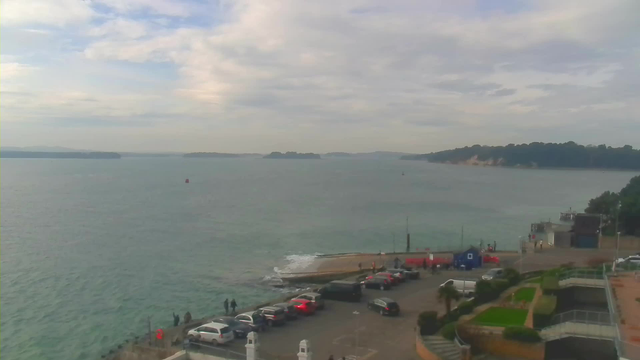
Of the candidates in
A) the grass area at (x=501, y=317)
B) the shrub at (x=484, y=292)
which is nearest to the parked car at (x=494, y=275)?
the shrub at (x=484, y=292)

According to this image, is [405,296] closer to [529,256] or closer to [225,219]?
[529,256]

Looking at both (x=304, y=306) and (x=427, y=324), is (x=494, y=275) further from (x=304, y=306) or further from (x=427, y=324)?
(x=304, y=306)

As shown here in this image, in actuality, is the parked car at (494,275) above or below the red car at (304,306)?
above

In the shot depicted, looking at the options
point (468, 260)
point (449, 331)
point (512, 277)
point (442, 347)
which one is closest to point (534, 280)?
point (512, 277)

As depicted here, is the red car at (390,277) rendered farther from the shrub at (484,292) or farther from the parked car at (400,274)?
the shrub at (484,292)

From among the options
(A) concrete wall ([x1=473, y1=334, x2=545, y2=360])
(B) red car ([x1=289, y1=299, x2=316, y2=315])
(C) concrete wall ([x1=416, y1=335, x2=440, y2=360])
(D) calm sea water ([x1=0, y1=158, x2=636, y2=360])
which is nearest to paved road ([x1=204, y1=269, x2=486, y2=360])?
(C) concrete wall ([x1=416, y1=335, x2=440, y2=360])

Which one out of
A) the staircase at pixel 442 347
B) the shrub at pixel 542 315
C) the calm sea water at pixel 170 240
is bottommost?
the calm sea water at pixel 170 240

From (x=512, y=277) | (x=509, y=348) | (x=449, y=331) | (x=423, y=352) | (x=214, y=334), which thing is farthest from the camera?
(x=512, y=277)
